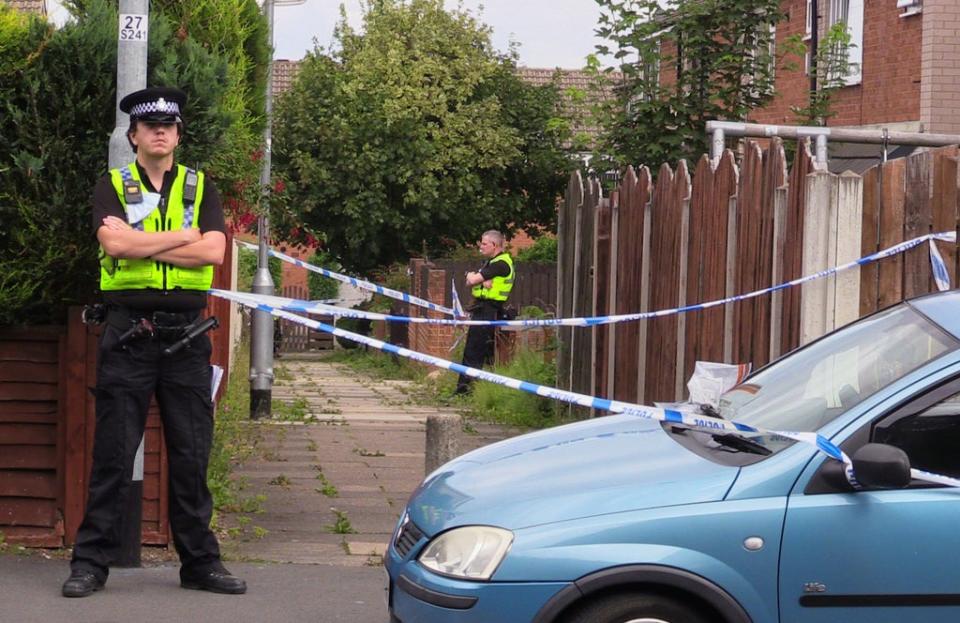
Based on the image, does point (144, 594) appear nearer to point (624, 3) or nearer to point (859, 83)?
point (624, 3)

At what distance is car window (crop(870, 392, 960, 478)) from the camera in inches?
182

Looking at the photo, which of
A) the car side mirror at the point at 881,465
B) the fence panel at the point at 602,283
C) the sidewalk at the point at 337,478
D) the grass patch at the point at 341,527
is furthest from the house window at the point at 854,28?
the car side mirror at the point at 881,465

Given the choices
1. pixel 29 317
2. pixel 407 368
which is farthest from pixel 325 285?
pixel 29 317

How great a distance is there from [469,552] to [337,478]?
5.26m

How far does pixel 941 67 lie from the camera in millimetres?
18750

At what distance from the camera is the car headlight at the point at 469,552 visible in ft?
14.9

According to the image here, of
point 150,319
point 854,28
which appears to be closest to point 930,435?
point 150,319

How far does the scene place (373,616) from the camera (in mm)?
6215

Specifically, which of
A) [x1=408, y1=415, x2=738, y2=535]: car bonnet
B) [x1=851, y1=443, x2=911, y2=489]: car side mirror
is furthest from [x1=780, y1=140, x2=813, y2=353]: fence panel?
[x1=851, y1=443, x2=911, y2=489]: car side mirror

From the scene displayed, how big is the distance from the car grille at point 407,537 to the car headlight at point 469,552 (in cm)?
18

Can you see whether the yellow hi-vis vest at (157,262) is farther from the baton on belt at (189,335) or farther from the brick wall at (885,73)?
the brick wall at (885,73)

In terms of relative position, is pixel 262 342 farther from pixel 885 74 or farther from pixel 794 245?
pixel 885 74

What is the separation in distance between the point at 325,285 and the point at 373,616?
39.9 meters

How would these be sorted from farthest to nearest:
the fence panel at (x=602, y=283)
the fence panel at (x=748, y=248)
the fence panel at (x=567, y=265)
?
1. the fence panel at (x=567, y=265)
2. the fence panel at (x=602, y=283)
3. the fence panel at (x=748, y=248)
